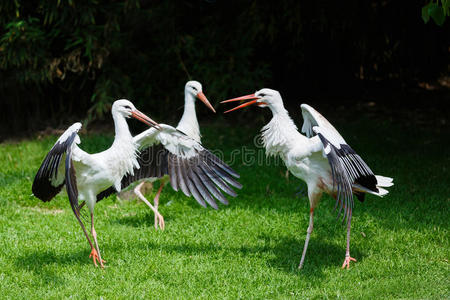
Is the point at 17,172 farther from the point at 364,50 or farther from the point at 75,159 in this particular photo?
the point at 364,50

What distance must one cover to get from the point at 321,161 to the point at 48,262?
2503 millimetres

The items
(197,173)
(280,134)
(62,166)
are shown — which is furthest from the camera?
(197,173)

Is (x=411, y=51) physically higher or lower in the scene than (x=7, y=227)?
higher

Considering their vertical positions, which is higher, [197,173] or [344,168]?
[344,168]

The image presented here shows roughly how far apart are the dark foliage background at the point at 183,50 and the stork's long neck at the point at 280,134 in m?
3.37

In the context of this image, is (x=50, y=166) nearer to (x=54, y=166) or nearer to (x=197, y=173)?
(x=54, y=166)

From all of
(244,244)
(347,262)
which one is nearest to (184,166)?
(244,244)

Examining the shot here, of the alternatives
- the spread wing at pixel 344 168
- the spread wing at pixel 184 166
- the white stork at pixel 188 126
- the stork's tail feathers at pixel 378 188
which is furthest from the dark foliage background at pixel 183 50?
the spread wing at pixel 344 168

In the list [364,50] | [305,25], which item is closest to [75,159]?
[305,25]

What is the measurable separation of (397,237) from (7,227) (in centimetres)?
388

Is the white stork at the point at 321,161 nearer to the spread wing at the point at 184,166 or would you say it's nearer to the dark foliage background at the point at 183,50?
the spread wing at the point at 184,166

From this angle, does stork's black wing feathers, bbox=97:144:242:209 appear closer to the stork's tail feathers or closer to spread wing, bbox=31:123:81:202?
spread wing, bbox=31:123:81:202

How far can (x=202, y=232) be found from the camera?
17.5 feet

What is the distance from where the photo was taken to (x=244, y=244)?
500cm
